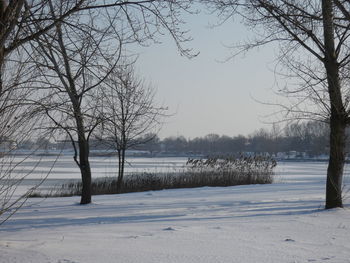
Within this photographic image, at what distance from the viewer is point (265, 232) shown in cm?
565

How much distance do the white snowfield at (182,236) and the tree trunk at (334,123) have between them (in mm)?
398

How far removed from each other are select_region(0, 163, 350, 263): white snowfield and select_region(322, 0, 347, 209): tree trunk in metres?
0.40

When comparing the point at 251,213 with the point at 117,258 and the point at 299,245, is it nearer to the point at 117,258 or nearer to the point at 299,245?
the point at 299,245

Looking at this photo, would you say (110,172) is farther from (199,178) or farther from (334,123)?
(334,123)

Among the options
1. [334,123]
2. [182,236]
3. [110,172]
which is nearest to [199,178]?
[334,123]

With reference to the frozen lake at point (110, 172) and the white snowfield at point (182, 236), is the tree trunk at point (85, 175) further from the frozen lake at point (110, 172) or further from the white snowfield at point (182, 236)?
the white snowfield at point (182, 236)

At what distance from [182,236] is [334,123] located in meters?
4.61

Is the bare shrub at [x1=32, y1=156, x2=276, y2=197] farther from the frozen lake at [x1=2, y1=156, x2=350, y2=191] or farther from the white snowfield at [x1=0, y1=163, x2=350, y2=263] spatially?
the white snowfield at [x1=0, y1=163, x2=350, y2=263]

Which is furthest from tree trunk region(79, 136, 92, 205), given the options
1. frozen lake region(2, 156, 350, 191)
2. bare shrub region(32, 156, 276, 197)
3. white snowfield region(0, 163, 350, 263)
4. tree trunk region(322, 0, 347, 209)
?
tree trunk region(322, 0, 347, 209)

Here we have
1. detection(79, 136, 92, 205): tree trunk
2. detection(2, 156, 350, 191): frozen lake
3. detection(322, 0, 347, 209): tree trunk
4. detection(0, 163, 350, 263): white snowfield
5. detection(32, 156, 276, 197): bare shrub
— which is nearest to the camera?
detection(0, 163, 350, 263): white snowfield

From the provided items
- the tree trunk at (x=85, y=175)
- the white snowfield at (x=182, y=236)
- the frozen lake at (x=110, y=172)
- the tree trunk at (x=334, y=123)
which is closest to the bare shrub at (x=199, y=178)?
the frozen lake at (x=110, y=172)

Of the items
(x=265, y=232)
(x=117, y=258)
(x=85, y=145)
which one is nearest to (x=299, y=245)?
(x=265, y=232)

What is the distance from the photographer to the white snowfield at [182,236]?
163 inches

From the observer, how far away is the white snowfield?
415 cm
